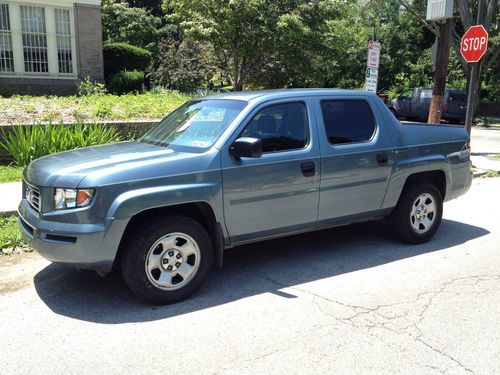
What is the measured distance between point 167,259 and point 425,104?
2249cm

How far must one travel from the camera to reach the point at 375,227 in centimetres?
675

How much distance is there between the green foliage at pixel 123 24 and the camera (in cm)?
3569

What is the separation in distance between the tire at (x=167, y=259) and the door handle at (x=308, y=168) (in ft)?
3.82

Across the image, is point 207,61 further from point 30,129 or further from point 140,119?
point 30,129

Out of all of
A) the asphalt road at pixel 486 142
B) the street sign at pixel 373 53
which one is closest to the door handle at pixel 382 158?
the street sign at pixel 373 53

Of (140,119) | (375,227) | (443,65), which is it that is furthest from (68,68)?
(375,227)

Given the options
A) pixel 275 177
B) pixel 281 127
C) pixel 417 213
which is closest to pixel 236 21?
pixel 417 213

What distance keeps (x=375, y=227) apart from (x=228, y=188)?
294 centimetres

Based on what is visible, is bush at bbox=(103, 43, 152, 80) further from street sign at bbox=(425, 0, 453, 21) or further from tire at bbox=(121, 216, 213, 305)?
tire at bbox=(121, 216, 213, 305)

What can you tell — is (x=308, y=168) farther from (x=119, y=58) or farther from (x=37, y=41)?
(x=119, y=58)

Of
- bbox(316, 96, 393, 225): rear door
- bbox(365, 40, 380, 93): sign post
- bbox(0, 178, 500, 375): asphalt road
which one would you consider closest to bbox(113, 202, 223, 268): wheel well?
bbox(0, 178, 500, 375): asphalt road

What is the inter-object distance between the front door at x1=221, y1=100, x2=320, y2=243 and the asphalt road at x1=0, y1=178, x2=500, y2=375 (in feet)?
1.85

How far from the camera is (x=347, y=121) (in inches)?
213

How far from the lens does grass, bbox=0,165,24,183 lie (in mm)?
8301
